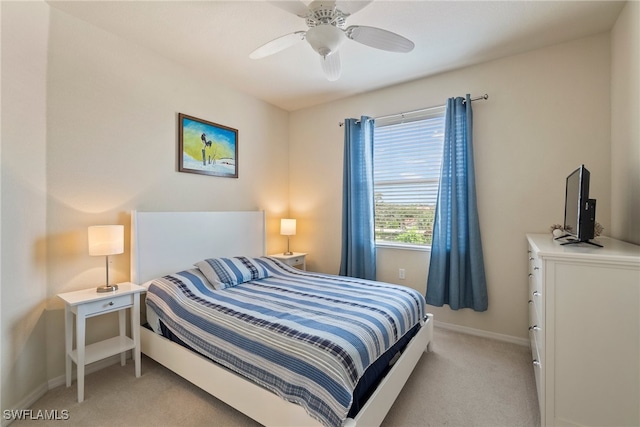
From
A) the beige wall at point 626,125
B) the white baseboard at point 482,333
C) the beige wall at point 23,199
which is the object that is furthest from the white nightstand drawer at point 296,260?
the beige wall at point 626,125

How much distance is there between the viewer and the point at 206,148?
10.3 ft

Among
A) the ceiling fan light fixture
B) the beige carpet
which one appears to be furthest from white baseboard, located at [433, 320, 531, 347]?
the ceiling fan light fixture

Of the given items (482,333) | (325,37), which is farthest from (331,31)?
(482,333)

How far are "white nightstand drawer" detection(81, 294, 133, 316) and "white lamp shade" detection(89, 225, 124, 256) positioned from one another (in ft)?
1.10

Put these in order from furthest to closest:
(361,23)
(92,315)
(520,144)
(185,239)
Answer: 1. (185,239)
2. (520,144)
3. (361,23)
4. (92,315)

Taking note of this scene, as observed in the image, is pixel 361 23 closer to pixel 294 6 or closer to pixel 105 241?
pixel 294 6

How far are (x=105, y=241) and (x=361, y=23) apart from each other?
99.8 inches

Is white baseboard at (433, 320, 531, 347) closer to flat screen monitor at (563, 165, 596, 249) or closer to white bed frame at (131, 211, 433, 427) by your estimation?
white bed frame at (131, 211, 433, 427)

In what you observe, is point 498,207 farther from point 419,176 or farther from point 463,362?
point 463,362

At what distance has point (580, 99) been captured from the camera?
2.44 meters

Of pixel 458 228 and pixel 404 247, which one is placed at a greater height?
pixel 458 228

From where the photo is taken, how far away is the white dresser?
53.6 inches

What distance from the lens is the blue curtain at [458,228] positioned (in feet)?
9.20

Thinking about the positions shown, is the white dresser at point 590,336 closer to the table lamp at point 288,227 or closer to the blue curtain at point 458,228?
the blue curtain at point 458,228
